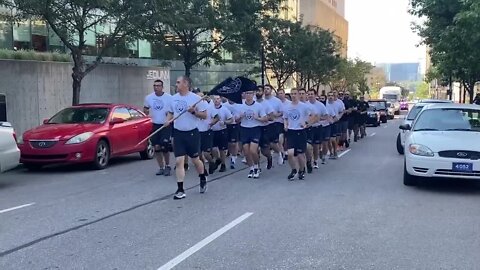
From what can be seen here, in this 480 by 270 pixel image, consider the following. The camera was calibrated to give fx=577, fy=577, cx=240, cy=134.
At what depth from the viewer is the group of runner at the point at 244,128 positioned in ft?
29.6

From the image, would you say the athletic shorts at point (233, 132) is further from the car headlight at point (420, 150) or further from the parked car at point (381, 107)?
the parked car at point (381, 107)

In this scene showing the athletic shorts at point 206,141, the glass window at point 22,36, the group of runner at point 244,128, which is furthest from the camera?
the glass window at point 22,36

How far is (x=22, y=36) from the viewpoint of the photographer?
2162 centimetres

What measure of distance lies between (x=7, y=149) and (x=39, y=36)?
44.7 feet

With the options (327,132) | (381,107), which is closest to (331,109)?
(327,132)

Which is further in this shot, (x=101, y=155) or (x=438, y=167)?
(x=101, y=155)

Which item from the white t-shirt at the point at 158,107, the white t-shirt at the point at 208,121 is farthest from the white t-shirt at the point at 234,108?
the white t-shirt at the point at 158,107

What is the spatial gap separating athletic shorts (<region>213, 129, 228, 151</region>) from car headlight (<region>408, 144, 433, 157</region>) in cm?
437

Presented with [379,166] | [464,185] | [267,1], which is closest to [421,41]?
[267,1]

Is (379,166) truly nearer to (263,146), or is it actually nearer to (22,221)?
(263,146)

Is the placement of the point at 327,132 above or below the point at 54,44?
below

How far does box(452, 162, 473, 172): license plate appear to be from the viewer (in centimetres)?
916

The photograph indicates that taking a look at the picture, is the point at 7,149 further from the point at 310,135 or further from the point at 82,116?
the point at 310,135

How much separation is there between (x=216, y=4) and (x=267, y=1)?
121 inches
